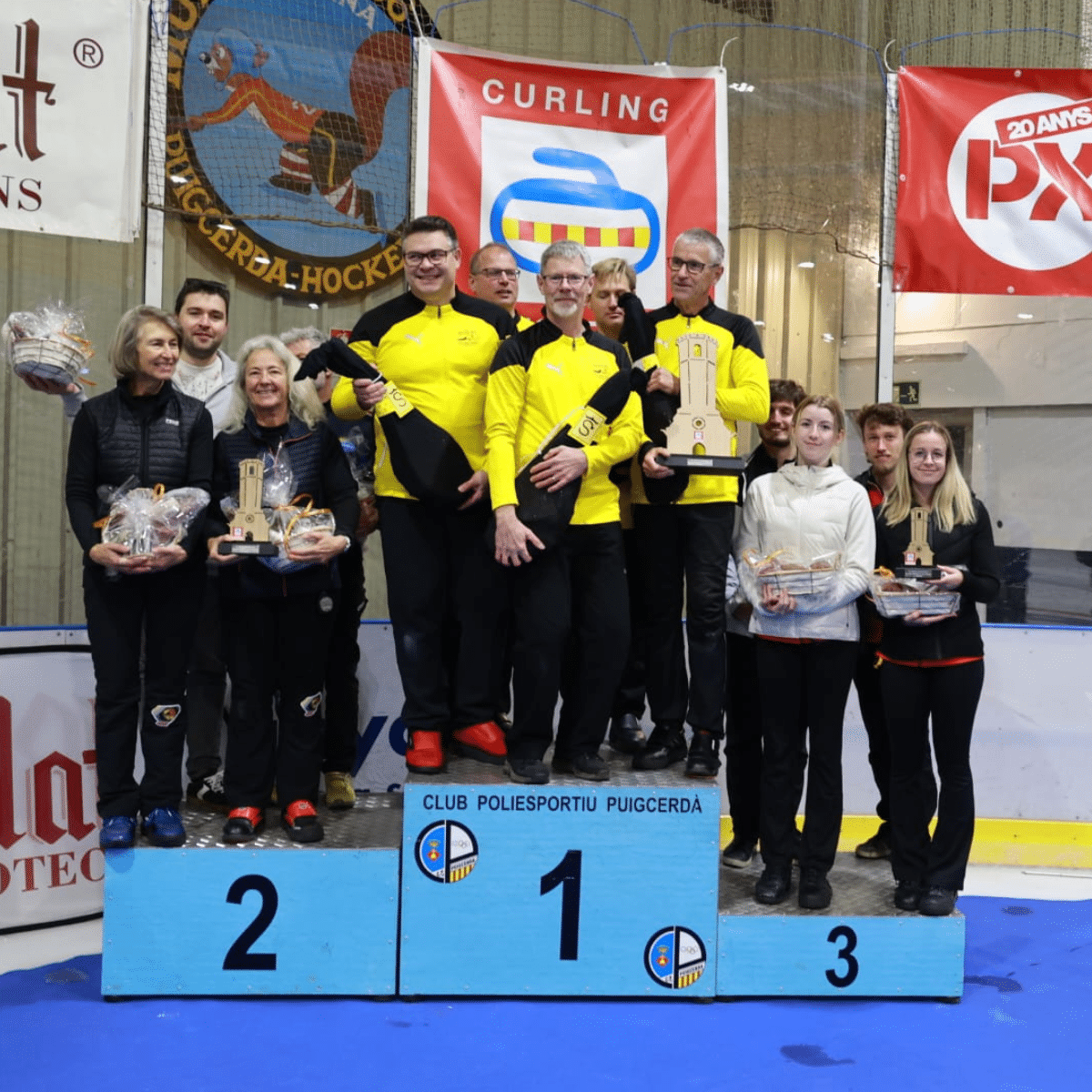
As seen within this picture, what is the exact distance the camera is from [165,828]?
128 inches

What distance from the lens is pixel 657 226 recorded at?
16.5 feet

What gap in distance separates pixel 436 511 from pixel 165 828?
3.86 ft

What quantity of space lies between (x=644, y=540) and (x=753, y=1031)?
1435 millimetres

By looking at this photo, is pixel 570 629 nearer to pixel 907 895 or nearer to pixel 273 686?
pixel 273 686

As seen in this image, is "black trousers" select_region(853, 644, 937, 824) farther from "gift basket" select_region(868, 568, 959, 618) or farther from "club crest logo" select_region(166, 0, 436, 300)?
"club crest logo" select_region(166, 0, 436, 300)

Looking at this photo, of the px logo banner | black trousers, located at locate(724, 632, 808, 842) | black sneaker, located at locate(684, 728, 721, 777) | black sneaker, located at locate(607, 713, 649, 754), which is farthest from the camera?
the px logo banner

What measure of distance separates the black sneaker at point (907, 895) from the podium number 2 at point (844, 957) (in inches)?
8.0

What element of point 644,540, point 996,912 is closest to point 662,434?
point 644,540

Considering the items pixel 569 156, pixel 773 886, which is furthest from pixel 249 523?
pixel 569 156

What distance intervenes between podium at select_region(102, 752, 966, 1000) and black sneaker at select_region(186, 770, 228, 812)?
38cm

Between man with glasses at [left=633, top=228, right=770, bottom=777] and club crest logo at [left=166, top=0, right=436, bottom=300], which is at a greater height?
club crest logo at [left=166, top=0, right=436, bottom=300]

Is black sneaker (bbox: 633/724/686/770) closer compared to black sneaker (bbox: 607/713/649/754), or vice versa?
black sneaker (bbox: 633/724/686/770)

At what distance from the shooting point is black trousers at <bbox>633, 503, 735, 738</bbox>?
3.53m

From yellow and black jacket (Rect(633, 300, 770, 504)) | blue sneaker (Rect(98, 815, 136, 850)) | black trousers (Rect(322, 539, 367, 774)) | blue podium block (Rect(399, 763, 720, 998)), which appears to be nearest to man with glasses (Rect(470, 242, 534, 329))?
yellow and black jacket (Rect(633, 300, 770, 504))
